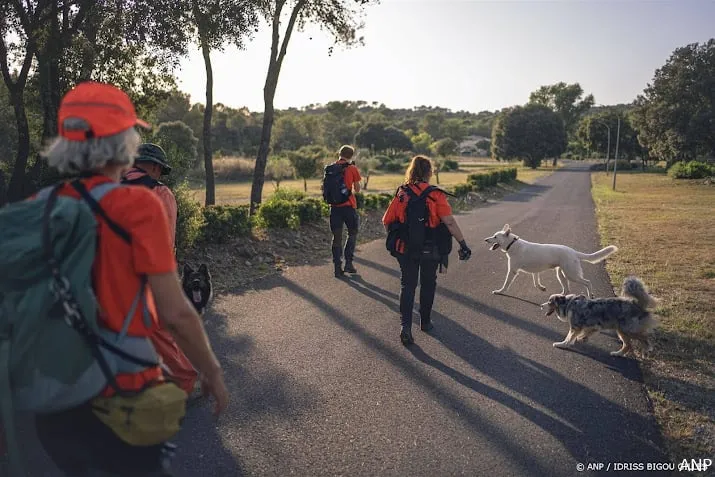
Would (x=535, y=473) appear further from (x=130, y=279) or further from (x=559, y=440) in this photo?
(x=130, y=279)

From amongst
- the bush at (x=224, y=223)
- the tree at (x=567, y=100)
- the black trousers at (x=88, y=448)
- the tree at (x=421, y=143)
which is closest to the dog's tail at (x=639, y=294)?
the black trousers at (x=88, y=448)

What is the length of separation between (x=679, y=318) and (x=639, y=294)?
1880mm

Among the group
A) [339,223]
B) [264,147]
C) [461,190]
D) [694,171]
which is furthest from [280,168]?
[694,171]

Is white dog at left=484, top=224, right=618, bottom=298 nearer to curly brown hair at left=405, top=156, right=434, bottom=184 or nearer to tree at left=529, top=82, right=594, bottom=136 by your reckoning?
curly brown hair at left=405, top=156, right=434, bottom=184

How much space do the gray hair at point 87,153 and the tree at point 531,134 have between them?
271ft

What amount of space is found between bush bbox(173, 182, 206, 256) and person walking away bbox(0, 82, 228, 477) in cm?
671

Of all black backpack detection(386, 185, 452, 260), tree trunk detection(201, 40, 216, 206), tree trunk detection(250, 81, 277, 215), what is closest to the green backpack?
black backpack detection(386, 185, 452, 260)

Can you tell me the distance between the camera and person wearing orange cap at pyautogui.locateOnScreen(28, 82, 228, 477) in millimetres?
1736

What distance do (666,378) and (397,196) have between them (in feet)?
10.2

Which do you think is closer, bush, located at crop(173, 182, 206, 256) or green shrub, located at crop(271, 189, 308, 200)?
bush, located at crop(173, 182, 206, 256)

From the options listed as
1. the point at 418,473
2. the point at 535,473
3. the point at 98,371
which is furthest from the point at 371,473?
the point at 98,371

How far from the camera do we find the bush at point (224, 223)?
940cm

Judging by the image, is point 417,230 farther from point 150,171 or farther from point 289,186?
point 289,186

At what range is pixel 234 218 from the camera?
32.8 ft
